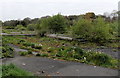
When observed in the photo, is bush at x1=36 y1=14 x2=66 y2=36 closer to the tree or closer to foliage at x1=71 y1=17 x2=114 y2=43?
the tree

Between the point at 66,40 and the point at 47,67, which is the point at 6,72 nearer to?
the point at 47,67

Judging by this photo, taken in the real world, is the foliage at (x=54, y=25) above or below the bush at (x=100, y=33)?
above

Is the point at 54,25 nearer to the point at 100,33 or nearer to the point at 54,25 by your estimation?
the point at 54,25

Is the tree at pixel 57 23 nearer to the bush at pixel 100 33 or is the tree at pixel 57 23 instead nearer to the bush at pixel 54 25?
the bush at pixel 54 25

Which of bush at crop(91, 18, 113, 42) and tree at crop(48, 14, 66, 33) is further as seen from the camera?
tree at crop(48, 14, 66, 33)

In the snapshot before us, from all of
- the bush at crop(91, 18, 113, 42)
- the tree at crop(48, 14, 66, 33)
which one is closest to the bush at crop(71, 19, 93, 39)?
the bush at crop(91, 18, 113, 42)

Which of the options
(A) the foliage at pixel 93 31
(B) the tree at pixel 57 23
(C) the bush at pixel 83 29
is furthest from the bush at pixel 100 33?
(B) the tree at pixel 57 23

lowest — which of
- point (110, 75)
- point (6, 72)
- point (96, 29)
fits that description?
point (110, 75)

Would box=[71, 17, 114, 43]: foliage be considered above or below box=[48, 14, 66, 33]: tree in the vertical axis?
below

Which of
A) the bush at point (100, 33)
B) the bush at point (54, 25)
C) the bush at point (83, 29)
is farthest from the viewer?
the bush at point (54, 25)

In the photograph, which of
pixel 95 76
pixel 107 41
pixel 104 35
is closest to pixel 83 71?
pixel 95 76

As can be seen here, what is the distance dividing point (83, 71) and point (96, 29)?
11554 millimetres

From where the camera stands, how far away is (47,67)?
22.9 ft

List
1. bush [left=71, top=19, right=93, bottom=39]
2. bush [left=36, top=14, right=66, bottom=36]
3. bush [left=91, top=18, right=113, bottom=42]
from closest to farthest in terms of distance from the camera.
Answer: bush [left=91, top=18, right=113, bottom=42]
bush [left=71, top=19, right=93, bottom=39]
bush [left=36, top=14, right=66, bottom=36]
